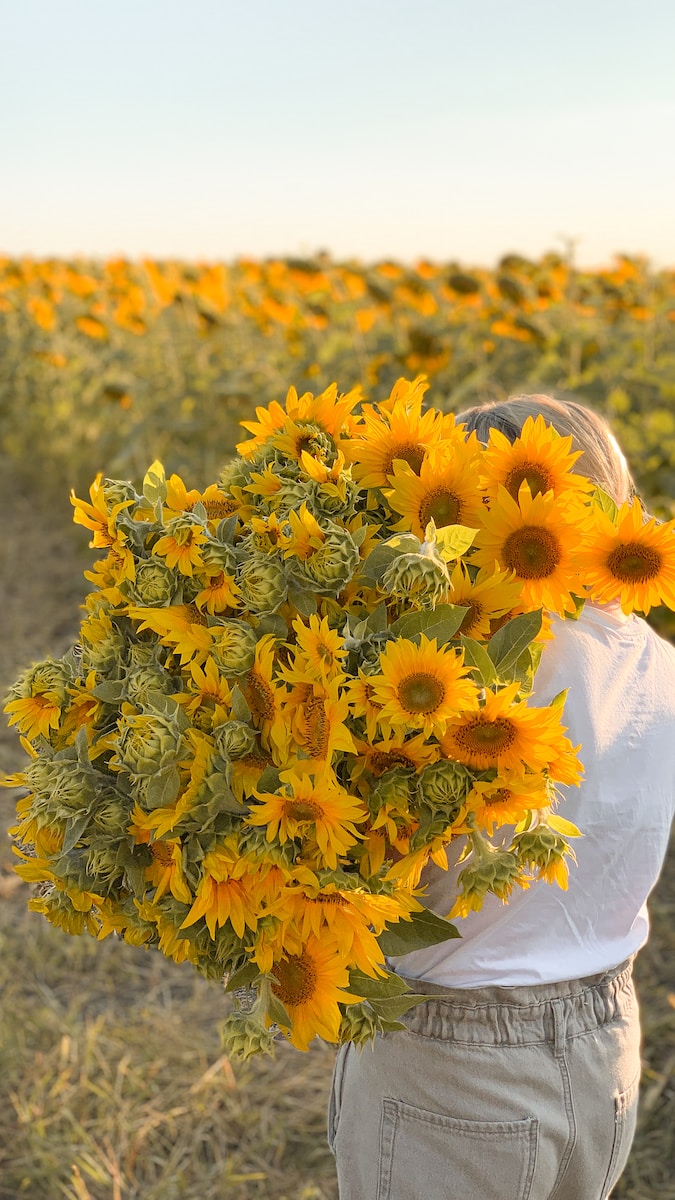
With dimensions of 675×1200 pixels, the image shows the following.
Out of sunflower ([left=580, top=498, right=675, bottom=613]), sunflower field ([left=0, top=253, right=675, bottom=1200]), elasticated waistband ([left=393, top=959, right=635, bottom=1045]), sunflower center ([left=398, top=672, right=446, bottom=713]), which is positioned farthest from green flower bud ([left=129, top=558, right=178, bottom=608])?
elasticated waistband ([left=393, top=959, right=635, bottom=1045])

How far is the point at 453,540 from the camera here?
830mm

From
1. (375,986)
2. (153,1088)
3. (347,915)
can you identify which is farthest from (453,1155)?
(153,1088)

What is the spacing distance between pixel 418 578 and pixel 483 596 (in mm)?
110

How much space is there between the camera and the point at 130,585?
0.91m

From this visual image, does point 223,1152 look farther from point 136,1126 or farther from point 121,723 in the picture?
point 121,723

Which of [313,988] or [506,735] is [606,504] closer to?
[506,735]

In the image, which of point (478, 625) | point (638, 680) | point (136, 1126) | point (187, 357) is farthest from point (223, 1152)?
point (187, 357)

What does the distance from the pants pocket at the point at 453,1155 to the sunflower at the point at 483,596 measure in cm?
52

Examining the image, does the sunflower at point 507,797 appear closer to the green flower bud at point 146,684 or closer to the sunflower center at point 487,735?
the sunflower center at point 487,735

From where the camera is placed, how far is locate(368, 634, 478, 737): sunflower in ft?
2.57

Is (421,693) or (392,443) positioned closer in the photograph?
(421,693)

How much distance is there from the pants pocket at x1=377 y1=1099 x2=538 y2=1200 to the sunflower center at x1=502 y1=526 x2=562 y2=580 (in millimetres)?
564

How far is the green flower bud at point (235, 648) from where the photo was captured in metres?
0.84

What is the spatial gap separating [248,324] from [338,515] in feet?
20.9
